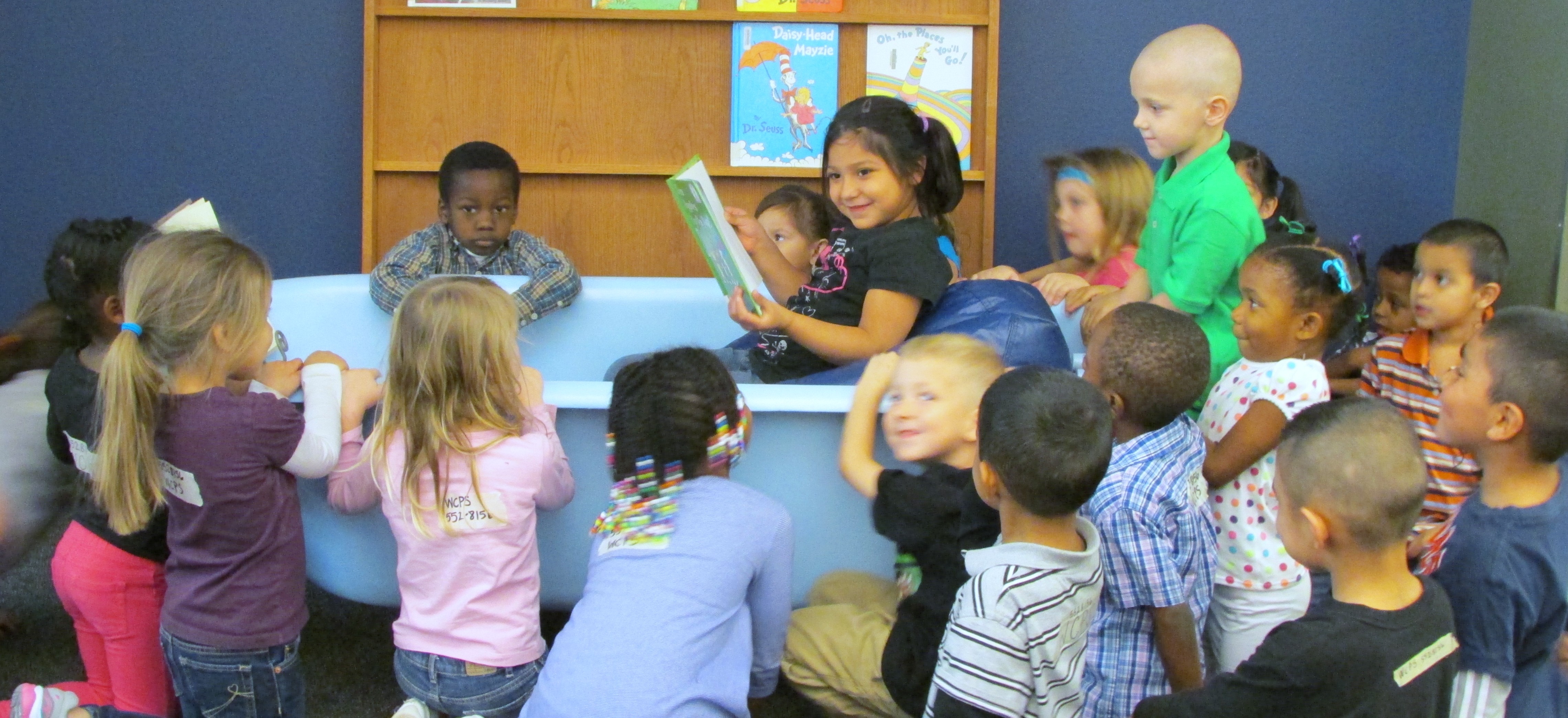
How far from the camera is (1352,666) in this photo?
4.64ft

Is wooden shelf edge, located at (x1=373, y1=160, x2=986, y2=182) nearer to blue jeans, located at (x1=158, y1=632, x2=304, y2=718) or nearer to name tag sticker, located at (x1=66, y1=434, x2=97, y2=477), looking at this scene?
name tag sticker, located at (x1=66, y1=434, x2=97, y2=477)

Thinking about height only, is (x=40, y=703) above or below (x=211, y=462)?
below

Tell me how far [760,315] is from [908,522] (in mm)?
687

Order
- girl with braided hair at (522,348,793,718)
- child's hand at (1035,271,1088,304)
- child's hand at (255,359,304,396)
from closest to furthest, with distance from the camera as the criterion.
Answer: girl with braided hair at (522,348,793,718), child's hand at (255,359,304,396), child's hand at (1035,271,1088,304)

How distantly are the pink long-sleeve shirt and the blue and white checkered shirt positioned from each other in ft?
4.00

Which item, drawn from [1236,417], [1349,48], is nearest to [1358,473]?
[1236,417]

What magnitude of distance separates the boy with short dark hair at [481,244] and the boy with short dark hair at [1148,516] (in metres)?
1.81

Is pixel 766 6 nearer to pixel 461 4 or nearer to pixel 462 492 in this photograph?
pixel 461 4

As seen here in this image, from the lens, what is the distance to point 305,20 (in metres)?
4.29

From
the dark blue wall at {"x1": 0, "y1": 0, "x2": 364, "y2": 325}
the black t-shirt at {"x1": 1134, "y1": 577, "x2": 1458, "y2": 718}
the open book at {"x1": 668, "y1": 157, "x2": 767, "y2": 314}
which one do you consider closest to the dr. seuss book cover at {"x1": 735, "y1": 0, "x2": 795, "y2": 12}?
the dark blue wall at {"x1": 0, "y1": 0, "x2": 364, "y2": 325}

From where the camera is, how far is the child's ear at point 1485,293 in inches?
108

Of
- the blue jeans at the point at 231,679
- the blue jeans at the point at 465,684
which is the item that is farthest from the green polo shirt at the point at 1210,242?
the blue jeans at the point at 231,679

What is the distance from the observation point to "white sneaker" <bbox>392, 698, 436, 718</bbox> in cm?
212

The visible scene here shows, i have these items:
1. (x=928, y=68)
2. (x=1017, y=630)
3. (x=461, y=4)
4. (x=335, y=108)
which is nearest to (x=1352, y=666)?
(x=1017, y=630)
